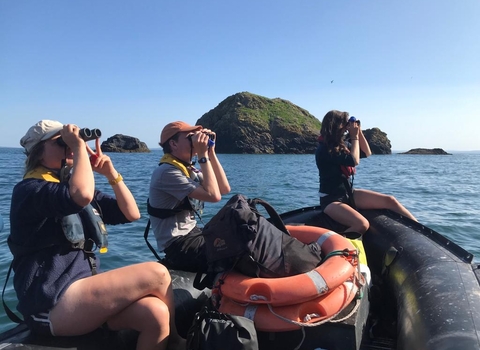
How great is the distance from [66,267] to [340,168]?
3.64 m

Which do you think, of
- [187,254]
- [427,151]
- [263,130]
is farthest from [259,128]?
[187,254]

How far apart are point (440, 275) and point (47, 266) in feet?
9.70

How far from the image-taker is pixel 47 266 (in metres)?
2.35

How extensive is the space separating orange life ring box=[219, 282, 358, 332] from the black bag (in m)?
0.20

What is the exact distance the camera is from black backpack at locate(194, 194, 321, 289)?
270 cm

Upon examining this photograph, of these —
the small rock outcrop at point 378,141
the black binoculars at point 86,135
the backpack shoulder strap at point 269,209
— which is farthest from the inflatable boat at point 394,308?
the small rock outcrop at point 378,141

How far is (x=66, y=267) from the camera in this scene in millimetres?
A: 2404

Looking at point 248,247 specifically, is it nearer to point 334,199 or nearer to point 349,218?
point 349,218

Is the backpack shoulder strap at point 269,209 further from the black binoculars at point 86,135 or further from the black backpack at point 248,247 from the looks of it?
the black binoculars at point 86,135

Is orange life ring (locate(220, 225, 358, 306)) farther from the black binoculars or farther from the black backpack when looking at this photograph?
the black binoculars

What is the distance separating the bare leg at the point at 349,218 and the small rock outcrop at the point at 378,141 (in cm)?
7197

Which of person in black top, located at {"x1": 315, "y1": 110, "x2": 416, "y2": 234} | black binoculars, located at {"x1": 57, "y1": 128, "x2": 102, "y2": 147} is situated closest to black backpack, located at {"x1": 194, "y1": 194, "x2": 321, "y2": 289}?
black binoculars, located at {"x1": 57, "y1": 128, "x2": 102, "y2": 147}

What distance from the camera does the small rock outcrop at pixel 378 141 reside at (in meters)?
74.2

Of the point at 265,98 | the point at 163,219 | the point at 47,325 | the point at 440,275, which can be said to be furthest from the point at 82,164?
the point at 265,98
